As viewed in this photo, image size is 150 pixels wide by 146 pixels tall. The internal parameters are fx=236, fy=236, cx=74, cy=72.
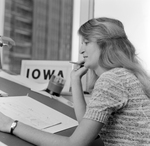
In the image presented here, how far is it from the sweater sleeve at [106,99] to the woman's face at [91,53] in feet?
0.52

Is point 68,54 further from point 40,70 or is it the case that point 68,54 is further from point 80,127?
point 80,127

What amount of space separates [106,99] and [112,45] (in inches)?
9.6

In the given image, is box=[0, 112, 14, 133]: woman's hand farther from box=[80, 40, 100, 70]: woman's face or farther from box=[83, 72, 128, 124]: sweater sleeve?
box=[80, 40, 100, 70]: woman's face

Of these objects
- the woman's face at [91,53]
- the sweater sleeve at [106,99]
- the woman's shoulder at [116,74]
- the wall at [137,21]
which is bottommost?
the sweater sleeve at [106,99]

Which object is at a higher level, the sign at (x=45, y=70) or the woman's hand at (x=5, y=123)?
the sign at (x=45, y=70)

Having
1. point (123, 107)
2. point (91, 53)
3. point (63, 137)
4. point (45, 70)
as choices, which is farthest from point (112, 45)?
point (45, 70)

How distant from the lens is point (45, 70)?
5.27 feet

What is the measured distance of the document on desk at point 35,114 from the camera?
0.83 meters

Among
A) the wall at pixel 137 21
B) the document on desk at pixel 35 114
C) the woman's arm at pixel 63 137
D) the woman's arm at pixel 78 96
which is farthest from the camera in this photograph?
the wall at pixel 137 21

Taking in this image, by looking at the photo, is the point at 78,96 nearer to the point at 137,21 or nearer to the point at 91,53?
the point at 91,53

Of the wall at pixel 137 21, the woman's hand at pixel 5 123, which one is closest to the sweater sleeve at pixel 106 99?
the woman's hand at pixel 5 123

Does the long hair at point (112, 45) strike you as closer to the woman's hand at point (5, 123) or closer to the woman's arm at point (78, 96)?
the woman's arm at point (78, 96)

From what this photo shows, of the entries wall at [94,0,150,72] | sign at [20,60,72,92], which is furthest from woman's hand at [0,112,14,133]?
wall at [94,0,150,72]

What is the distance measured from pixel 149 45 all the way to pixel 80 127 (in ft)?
3.80
